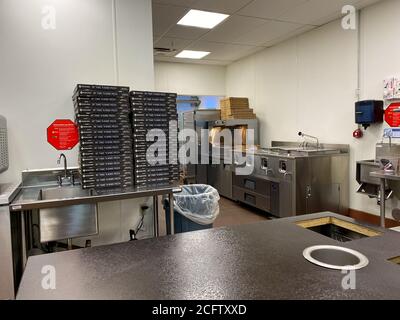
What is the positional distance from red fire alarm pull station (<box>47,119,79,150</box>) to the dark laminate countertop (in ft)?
5.70

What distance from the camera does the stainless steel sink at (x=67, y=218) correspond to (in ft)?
7.57

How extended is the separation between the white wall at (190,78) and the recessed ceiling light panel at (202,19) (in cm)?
213

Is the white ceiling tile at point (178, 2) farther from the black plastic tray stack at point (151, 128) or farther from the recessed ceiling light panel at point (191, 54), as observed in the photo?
the recessed ceiling light panel at point (191, 54)

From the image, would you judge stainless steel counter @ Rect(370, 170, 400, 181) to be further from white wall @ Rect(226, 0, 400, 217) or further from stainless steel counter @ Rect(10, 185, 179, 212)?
stainless steel counter @ Rect(10, 185, 179, 212)

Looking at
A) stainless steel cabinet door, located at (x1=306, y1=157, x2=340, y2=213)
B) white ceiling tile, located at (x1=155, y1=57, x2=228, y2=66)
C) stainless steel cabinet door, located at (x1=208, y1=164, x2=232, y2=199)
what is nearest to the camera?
stainless steel cabinet door, located at (x1=306, y1=157, x2=340, y2=213)

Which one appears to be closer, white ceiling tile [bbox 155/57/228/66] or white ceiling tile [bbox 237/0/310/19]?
white ceiling tile [bbox 237/0/310/19]

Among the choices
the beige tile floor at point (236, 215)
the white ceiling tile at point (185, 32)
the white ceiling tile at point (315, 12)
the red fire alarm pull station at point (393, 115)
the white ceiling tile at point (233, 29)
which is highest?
the white ceiling tile at point (185, 32)

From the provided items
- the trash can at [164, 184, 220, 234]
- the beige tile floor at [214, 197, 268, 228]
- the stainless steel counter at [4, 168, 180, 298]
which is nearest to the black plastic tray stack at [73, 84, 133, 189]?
the stainless steel counter at [4, 168, 180, 298]

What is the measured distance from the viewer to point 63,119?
2.68m

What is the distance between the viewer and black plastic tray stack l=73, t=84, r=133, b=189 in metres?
2.34

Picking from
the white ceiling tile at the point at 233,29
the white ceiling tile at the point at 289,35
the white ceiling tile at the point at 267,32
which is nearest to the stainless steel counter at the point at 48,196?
the white ceiling tile at the point at 233,29

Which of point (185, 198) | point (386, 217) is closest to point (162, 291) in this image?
point (185, 198)

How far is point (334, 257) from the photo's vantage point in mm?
1119

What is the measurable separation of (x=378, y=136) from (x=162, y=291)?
3.63 m
